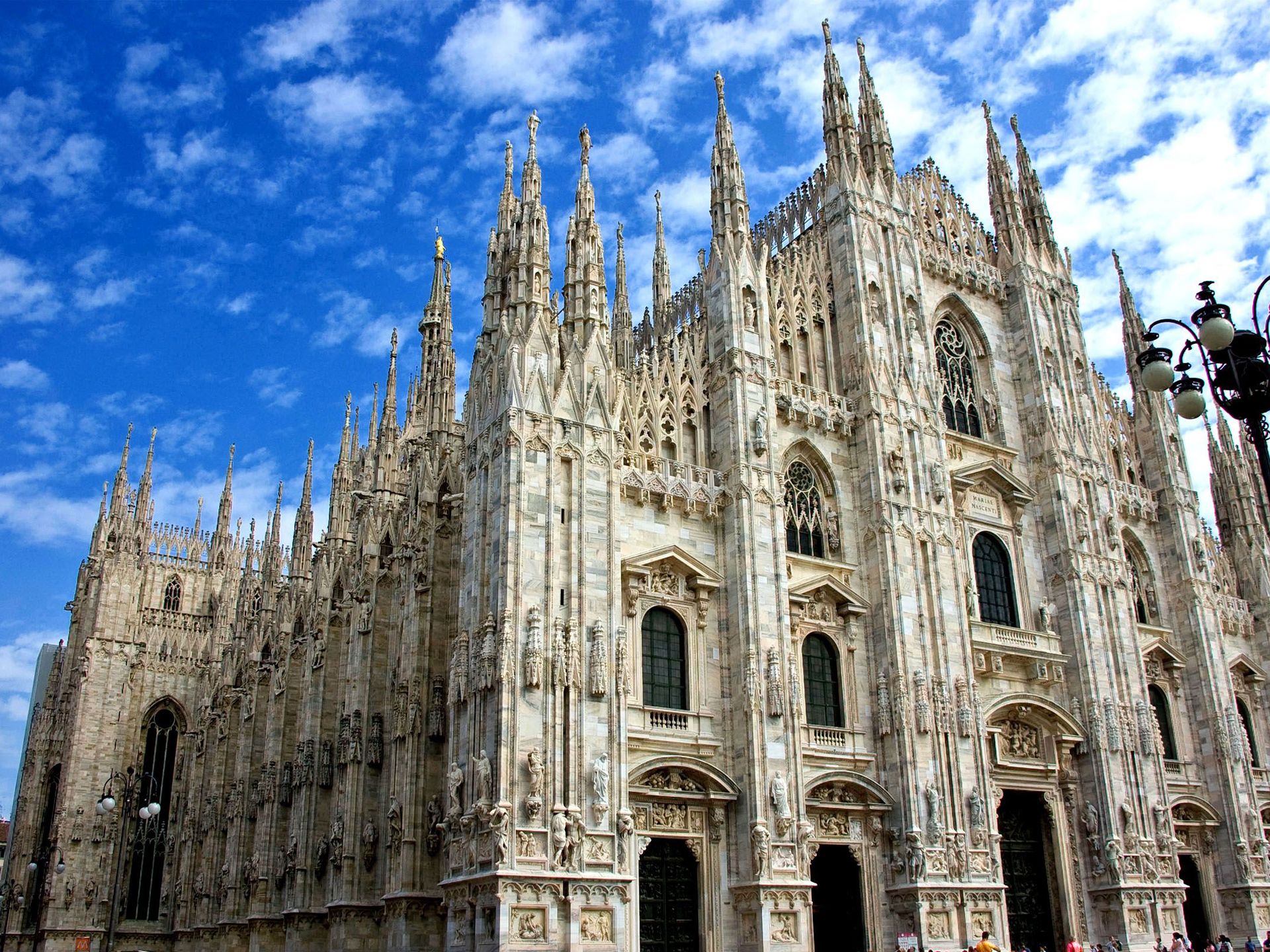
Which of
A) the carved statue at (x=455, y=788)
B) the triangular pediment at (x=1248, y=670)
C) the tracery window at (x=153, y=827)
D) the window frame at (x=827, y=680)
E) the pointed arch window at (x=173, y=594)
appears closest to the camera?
the carved statue at (x=455, y=788)

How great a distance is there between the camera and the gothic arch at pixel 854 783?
82.5 ft

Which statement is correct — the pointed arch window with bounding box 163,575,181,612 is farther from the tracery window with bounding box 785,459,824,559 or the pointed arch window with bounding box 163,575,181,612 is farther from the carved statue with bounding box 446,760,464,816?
the carved statue with bounding box 446,760,464,816

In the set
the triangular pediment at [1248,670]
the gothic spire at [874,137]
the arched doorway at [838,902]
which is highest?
the gothic spire at [874,137]

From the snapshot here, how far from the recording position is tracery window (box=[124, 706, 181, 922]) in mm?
50969

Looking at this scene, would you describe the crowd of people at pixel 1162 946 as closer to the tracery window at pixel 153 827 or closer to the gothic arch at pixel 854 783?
the gothic arch at pixel 854 783

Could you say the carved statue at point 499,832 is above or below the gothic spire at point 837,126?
below

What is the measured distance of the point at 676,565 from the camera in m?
25.7

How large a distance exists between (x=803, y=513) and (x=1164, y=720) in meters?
14.3

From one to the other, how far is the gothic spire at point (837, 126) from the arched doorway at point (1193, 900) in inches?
852

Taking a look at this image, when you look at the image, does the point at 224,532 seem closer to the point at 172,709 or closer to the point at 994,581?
the point at 172,709

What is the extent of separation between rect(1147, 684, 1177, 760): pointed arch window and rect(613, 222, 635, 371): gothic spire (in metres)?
18.5

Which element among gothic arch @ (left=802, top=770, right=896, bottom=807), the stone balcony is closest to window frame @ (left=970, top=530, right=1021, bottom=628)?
the stone balcony

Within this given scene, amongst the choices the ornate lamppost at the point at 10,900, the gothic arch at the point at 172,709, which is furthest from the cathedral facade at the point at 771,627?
the ornate lamppost at the point at 10,900

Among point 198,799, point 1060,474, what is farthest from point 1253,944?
point 198,799
